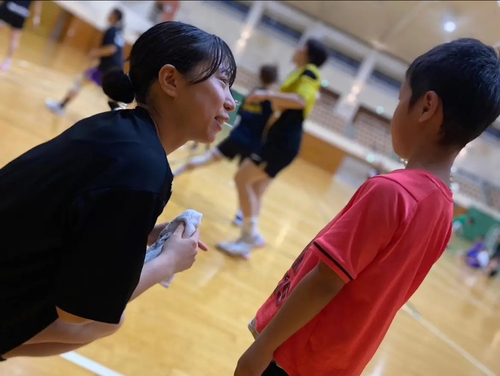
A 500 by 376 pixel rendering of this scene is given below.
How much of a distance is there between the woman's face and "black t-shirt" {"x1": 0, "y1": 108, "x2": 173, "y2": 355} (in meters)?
0.11

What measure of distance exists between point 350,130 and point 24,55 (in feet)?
32.1

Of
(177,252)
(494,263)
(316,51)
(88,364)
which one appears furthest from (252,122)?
(494,263)

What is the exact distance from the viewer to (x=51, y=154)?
0.74m

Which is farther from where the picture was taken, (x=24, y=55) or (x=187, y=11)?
(x=187, y=11)

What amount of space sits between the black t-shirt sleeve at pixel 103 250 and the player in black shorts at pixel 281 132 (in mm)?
1993

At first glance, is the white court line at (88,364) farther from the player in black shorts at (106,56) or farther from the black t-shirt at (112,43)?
the black t-shirt at (112,43)

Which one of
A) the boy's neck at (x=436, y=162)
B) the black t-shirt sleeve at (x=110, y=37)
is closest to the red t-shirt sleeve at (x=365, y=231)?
the boy's neck at (x=436, y=162)

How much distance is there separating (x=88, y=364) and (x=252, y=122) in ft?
6.64

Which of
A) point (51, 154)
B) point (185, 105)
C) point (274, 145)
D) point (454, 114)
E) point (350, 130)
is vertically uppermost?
point (454, 114)

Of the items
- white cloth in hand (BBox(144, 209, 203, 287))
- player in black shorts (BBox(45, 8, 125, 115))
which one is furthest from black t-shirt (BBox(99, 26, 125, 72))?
white cloth in hand (BBox(144, 209, 203, 287))

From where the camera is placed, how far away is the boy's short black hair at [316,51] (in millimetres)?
2646

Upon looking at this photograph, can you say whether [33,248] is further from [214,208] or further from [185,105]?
[214,208]

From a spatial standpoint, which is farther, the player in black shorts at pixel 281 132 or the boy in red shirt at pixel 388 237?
the player in black shorts at pixel 281 132

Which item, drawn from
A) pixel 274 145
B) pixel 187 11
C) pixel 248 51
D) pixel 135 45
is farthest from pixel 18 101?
pixel 248 51
